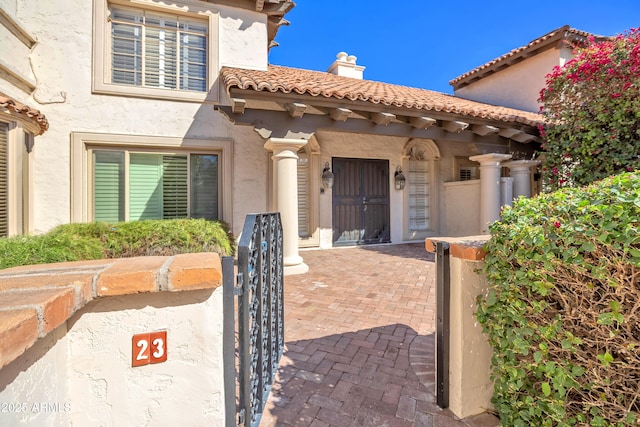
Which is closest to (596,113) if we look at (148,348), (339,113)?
(339,113)

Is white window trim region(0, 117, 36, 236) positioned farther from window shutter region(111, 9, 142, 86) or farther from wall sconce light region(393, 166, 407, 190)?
wall sconce light region(393, 166, 407, 190)

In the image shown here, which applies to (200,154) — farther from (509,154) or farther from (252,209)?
(509,154)

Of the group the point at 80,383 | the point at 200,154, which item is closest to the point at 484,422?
the point at 80,383

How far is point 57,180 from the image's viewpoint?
5.84 metres

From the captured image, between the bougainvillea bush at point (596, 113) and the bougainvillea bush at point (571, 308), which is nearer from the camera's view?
the bougainvillea bush at point (571, 308)

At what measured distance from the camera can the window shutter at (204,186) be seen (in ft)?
22.4

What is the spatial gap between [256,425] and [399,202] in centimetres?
793

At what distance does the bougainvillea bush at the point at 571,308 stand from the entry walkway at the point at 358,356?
2.20 ft

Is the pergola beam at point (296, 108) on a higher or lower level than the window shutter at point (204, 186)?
higher

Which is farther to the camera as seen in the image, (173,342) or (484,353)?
(484,353)

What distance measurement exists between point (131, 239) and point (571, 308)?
6013mm

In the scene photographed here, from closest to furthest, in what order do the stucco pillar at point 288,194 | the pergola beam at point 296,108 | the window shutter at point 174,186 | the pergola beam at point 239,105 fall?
the pergola beam at point 239,105
the pergola beam at point 296,108
the stucco pillar at point 288,194
the window shutter at point 174,186

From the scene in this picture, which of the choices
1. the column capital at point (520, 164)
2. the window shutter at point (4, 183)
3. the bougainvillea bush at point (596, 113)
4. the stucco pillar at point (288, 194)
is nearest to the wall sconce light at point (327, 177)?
the stucco pillar at point (288, 194)

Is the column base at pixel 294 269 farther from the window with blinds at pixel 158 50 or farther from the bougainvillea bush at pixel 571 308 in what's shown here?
the window with blinds at pixel 158 50
